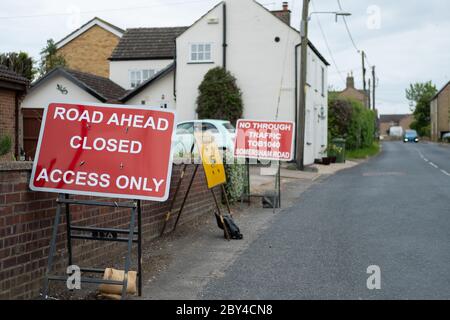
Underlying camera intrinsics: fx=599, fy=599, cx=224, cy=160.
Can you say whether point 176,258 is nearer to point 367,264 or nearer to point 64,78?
point 367,264

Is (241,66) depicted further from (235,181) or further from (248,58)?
(235,181)

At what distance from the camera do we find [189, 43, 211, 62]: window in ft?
90.3

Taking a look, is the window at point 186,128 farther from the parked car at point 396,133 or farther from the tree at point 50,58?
the parked car at point 396,133

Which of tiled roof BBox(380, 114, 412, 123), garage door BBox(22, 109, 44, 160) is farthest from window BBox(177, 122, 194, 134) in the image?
tiled roof BBox(380, 114, 412, 123)

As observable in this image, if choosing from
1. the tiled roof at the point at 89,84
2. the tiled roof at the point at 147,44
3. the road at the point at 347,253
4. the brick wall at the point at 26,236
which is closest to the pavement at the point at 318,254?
the road at the point at 347,253

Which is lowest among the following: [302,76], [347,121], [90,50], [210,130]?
[210,130]

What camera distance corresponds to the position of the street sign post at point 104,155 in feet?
18.7

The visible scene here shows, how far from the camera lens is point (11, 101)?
17188 mm

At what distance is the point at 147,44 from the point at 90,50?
689 centimetres

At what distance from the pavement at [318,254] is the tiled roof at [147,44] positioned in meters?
21.2

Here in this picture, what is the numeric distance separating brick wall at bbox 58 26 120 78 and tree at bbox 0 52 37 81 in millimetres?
9194

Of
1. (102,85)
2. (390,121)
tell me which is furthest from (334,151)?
(390,121)

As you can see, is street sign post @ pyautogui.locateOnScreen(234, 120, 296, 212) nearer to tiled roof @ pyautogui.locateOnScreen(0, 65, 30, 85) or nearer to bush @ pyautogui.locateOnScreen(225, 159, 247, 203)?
bush @ pyautogui.locateOnScreen(225, 159, 247, 203)

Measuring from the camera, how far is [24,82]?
17.1 m
